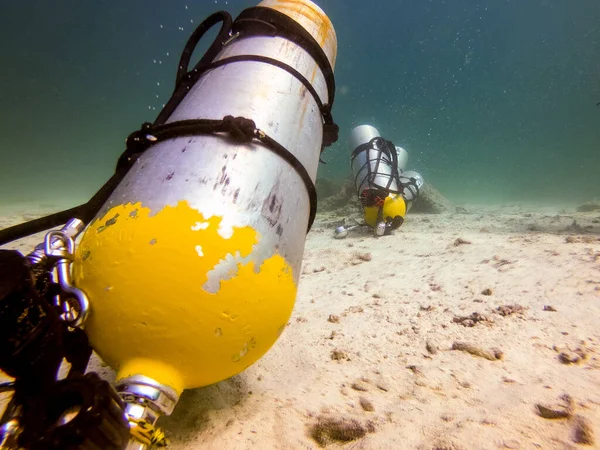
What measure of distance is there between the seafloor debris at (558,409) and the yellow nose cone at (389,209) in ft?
16.4

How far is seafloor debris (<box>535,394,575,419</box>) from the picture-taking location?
4.23 feet

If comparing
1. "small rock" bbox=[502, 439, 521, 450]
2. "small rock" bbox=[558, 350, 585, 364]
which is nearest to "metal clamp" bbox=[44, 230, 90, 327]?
"small rock" bbox=[502, 439, 521, 450]

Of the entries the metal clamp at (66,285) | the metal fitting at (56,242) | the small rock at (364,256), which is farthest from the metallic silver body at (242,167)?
the small rock at (364,256)

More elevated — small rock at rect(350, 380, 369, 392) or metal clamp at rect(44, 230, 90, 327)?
metal clamp at rect(44, 230, 90, 327)

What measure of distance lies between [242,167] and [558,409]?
73.9 inches

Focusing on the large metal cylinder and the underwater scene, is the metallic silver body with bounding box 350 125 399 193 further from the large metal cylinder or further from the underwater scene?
the large metal cylinder

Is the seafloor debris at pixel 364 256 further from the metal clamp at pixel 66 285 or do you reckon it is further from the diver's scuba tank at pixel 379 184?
the metal clamp at pixel 66 285

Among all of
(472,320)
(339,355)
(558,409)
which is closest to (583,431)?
(558,409)

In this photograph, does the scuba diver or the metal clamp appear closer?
the metal clamp

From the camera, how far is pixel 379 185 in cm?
652

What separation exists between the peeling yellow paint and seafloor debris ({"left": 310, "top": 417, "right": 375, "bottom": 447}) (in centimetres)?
52

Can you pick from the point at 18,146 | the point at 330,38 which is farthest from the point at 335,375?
the point at 18,146

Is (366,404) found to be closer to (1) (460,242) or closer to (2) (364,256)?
(2) (364,256)

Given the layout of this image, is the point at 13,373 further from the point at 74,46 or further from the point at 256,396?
the point at 74,46
